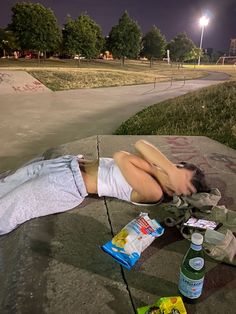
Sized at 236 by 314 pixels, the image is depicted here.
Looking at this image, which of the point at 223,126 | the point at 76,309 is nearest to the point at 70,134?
the point at 223,126

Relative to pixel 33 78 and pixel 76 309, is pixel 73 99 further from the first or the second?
pixel 76 309

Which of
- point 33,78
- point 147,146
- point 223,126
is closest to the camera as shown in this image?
point 147,146

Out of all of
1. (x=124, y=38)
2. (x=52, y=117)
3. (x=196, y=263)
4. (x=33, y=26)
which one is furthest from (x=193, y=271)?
(x=124, y=38)

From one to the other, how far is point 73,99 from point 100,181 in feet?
38.5

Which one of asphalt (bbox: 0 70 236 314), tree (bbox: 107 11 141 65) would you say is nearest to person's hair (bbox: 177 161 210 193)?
asphalt (bbox: 0 70 236 314)

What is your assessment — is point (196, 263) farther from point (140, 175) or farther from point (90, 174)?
point (90, 174)

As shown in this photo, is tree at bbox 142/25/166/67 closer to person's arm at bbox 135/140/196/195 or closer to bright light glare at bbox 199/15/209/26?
bright light glare at bbox 199/15/209/26

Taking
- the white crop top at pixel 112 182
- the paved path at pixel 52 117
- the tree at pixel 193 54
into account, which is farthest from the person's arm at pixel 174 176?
the tree at pixel 193 54

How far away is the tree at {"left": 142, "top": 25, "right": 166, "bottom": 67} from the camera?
1580 inches

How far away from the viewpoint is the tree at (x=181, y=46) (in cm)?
4625

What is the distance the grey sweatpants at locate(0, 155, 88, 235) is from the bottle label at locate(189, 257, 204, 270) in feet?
4.92

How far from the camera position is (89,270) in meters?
2.24

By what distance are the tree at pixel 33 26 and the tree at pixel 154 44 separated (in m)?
16.6

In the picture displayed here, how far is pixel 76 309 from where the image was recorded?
6.23 ft
